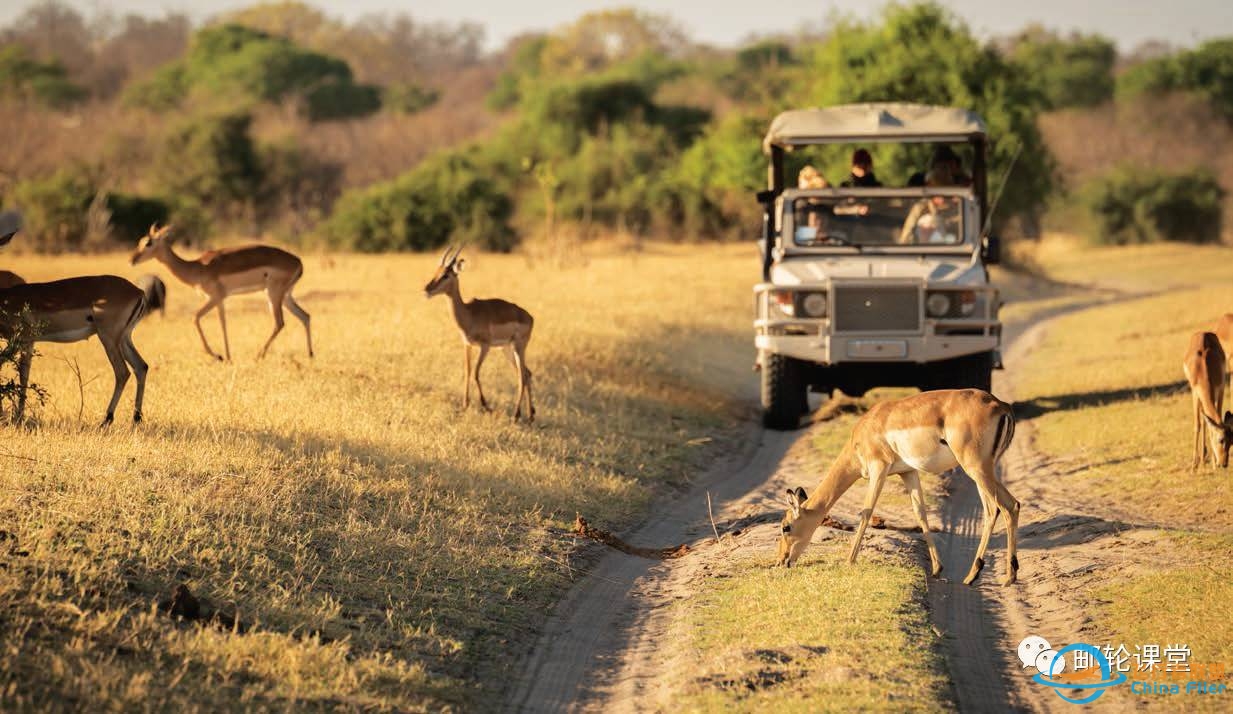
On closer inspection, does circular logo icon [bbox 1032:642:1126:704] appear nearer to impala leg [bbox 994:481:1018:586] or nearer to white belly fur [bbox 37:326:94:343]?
impala leg [bbox 994:481:1018:586]

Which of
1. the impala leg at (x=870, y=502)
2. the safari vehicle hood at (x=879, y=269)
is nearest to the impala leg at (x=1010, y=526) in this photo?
the impala leg at (x=870, y=502)

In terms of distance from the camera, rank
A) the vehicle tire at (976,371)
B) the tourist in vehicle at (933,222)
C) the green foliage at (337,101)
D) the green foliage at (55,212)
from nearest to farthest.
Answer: the vehicle tire at (976,371)
the tourist in vehicle at (933,222)
the green foliage at (55,212)
the green foliage at (337,101)

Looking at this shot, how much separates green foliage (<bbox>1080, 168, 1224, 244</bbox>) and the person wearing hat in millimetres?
32208

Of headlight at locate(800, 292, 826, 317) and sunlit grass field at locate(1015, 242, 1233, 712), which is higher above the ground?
headlight at locate(800, 292, 826, 317)

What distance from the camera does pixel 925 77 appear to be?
102 ft

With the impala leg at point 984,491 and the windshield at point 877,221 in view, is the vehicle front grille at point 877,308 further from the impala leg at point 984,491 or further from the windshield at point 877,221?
the impala leg at point 984,491

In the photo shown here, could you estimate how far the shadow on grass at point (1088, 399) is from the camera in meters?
13.4

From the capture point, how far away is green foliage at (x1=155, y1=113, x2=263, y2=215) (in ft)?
124

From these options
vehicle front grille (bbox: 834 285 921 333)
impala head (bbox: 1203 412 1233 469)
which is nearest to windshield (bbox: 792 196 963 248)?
vehicle front grille (bbox: 834 285 921 333)

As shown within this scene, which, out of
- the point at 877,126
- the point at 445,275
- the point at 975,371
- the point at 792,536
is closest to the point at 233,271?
the point at 445,275

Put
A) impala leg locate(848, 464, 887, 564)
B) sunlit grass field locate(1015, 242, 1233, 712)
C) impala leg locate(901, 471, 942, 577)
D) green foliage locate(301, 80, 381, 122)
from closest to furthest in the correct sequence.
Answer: sunlit grass field locate(1015, 242, 1233, 712) < impala leg locate(901, 471, 942, 577) < impala leg locate(848, 464, 887, 564) < green foliage locate(301, 80, 381, 122)

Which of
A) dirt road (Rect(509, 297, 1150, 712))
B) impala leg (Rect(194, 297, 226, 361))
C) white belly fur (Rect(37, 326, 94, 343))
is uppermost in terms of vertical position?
white belly fur (Rect(37, 326, 94, 343))

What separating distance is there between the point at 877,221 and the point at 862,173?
0.75 meters

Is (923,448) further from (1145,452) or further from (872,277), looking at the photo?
(872,277)
